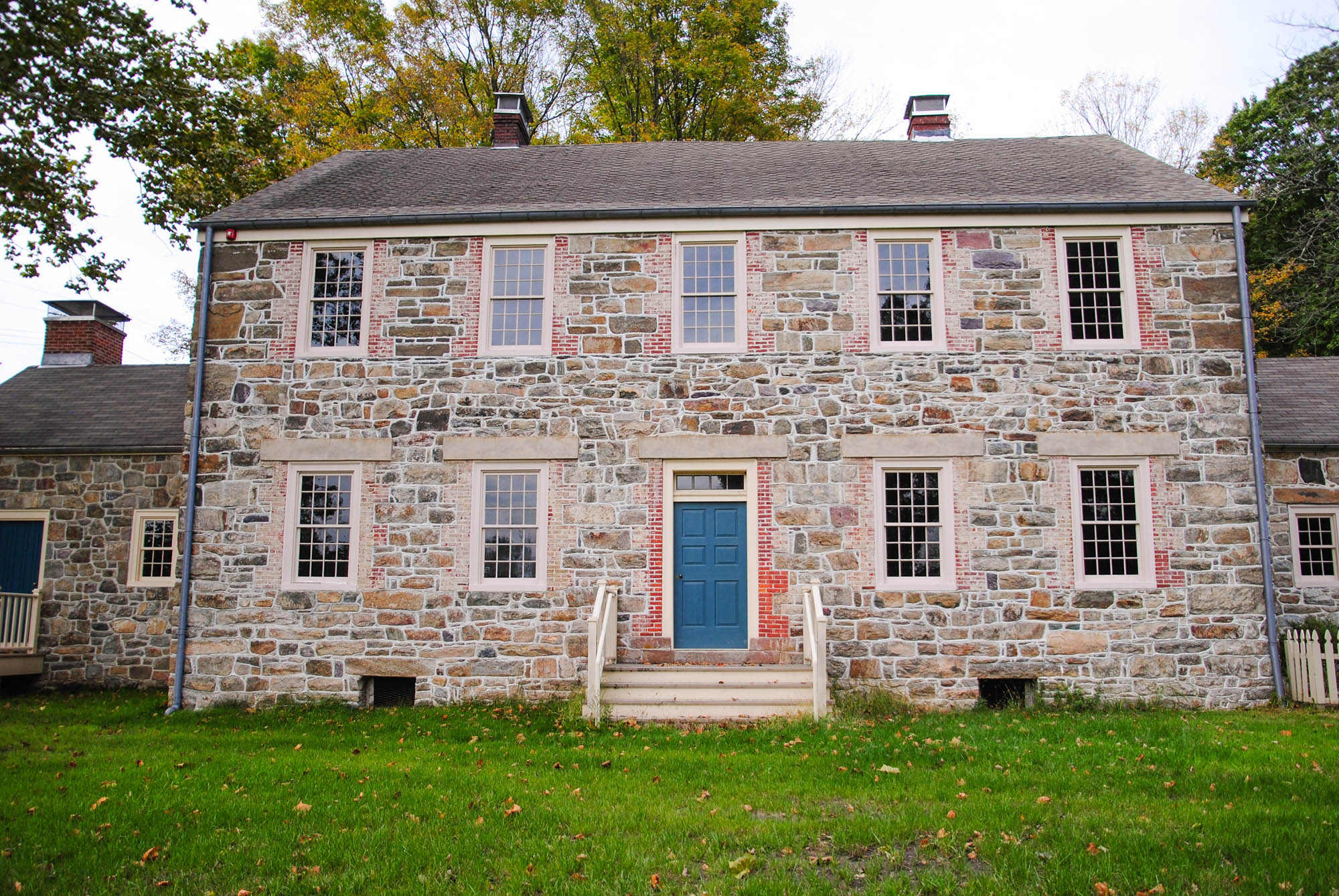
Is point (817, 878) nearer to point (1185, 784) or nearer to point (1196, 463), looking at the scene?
point (1185, 784)

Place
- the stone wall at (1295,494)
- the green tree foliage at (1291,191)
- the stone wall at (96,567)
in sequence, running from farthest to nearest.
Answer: the green tree foliage at (1291,191) < the stone wall at (96,567) < the stone wall at (1295,494)

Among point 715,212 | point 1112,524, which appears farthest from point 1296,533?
point 715,212

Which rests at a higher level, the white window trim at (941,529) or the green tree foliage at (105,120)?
the green tree foliage at (105,120)

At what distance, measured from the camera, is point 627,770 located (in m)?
7.77

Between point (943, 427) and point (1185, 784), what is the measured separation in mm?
5440

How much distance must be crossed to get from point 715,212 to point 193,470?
25.7 ft

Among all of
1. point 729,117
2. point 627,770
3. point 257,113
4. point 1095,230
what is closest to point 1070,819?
point 627,770

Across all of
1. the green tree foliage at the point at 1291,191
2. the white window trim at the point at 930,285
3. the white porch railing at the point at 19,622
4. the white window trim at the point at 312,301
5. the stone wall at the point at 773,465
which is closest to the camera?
the stone wall at the point at 773,465

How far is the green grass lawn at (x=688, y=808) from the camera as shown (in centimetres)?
532

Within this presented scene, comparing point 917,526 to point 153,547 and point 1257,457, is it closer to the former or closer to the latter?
point 1257,457

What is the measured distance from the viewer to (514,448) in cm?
1170

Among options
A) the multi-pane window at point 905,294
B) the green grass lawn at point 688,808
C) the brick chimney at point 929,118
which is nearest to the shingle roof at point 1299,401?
the green grass lawn at point 688,808

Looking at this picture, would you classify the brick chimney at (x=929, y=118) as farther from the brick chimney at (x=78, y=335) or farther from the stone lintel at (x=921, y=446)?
the brick chimney at (x=78, y=335)

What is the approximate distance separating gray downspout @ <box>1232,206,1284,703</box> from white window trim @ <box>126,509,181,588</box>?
611 inches
